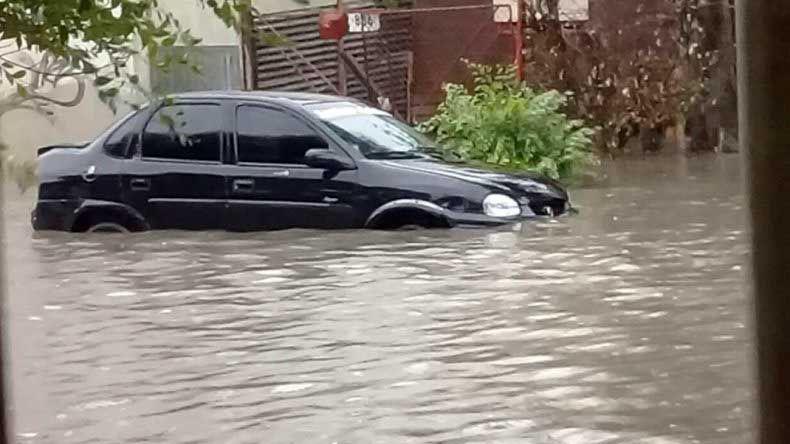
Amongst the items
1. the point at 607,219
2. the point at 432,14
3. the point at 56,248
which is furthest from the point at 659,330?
the point at 432,14

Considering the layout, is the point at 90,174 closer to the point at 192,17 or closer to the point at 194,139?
the point at 194,139

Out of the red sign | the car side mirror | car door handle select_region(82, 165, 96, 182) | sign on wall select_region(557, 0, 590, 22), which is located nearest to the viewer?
the car side mirror

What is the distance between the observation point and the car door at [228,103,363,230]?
8.98m

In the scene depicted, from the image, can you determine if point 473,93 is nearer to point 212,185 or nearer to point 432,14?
point 432,14

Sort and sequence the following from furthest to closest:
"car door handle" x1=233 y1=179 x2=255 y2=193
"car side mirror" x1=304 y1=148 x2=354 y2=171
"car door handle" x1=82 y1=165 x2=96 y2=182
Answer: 1. "car door handle" x1=82 y1=165 x2=96 y2=182
2. "car door handle" x1=233 y1=179 x2=255 y2=193
3. "car side mirror" x1=304 y1=148 x2=354 y2=171

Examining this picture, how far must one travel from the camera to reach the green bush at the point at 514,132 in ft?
36.9

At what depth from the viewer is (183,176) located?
932cm

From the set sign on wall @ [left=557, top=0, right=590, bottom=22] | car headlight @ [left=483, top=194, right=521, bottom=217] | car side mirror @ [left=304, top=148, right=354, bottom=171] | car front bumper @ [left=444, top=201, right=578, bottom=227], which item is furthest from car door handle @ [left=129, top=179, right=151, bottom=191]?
sign on wall @ [left=557, top=0, right=590, bottom=22]

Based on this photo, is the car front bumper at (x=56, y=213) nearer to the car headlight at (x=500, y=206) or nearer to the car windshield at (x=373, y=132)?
the car windshield at (x=373, y=132)

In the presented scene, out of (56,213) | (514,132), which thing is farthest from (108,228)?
(514,132)

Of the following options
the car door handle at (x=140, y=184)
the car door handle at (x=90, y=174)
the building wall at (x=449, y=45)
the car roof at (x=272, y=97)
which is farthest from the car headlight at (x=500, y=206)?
the building wall at (x=449, y=45)

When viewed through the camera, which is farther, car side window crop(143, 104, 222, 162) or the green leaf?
car side window crop(143, 104, 222, 162)

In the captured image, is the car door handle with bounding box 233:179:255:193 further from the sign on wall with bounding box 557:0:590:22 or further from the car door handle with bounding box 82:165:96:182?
the sign on wall with bounding box 557:0:590:22

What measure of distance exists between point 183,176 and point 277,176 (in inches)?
28.3
